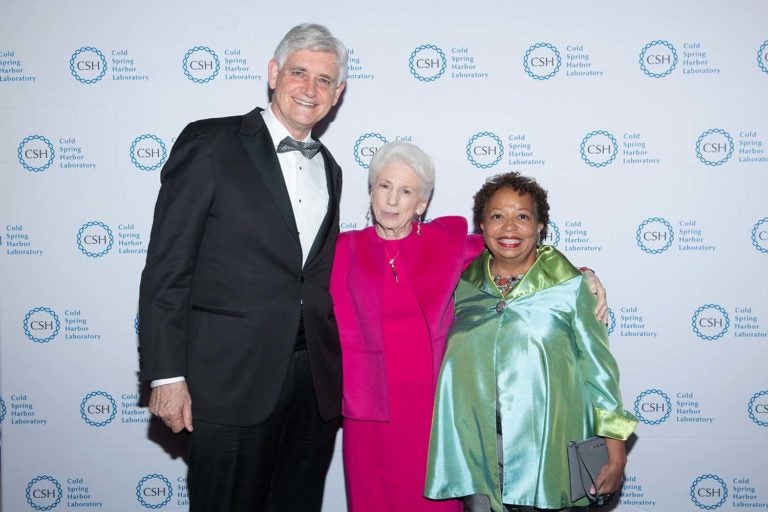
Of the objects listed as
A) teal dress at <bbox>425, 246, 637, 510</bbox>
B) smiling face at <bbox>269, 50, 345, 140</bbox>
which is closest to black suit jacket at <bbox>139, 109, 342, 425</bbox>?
smiling face at <bbox>269, 50, 345, 140</bbox>

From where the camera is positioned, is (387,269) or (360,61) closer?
(387,269)

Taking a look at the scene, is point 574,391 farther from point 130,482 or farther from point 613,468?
point 130,482

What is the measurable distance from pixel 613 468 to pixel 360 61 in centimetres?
214

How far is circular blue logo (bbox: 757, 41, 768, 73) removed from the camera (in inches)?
114

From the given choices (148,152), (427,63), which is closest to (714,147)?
(427,63)

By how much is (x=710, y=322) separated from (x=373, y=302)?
5.97ft

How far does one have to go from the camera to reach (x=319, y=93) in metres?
2.13

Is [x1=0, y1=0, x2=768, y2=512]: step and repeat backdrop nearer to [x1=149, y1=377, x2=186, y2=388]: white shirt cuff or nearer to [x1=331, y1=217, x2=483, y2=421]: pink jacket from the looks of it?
[x1=331, y1=217, x2=483, y2=421]: pink jacket

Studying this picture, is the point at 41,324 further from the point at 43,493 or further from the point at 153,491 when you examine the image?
the point at 153,491

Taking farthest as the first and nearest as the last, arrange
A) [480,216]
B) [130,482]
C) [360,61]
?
[130,482]
[360,61]
[480,216]

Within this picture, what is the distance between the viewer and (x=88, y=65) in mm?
3016

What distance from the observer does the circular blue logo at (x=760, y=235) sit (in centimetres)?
294

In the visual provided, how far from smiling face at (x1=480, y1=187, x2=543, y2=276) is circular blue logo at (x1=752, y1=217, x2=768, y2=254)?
1.46 m

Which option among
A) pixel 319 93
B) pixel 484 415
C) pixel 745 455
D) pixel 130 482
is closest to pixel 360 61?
pixel 319 93
